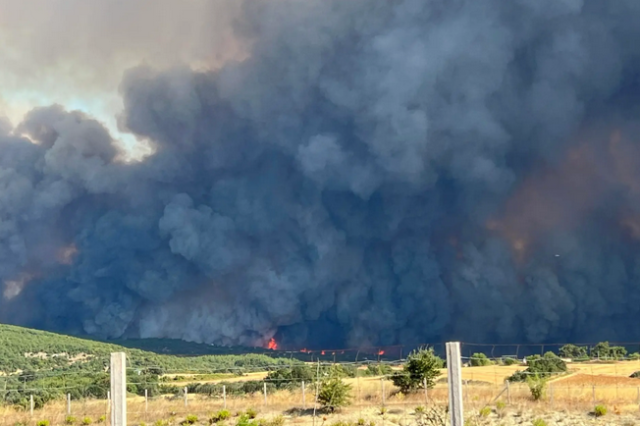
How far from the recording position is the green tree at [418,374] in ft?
115

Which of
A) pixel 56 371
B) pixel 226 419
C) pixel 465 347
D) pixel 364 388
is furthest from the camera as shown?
pixel 465 347

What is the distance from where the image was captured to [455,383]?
33.8 feet

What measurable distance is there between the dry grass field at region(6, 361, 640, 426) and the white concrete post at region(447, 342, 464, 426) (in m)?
15.0

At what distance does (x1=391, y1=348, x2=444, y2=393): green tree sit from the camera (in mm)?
35125

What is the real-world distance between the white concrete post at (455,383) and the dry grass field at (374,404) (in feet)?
49.3

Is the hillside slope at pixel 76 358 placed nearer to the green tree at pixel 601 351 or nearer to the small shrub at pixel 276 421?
the green tree at pixel 601 351

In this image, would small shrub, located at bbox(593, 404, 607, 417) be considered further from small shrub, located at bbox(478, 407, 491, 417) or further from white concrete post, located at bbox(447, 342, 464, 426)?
white concrete post, located at bbox(447, 342, 464, 426)

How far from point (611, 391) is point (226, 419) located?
1957cm

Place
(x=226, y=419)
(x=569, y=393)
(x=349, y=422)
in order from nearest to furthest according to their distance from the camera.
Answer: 1. (x=349, y=422)
2. (x=226, y=419)
3. (x=569, y=393)

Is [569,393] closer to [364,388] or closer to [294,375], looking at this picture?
[364,388]

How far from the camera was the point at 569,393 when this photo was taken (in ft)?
111

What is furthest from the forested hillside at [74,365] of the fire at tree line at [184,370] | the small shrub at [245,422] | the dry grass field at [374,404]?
the small shrub at [245,422]

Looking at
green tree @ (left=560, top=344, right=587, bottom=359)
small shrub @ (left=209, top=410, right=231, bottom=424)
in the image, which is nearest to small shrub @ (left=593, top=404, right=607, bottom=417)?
small shrub @ (left=209, top=410, right=231, bottom=424)

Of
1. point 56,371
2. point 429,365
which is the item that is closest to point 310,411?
point 429,365
